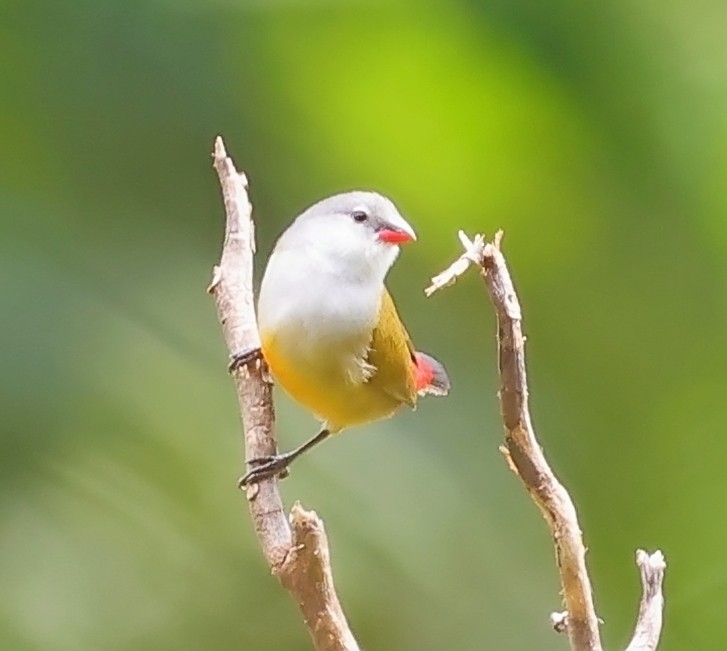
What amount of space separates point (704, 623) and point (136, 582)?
0.69 meters

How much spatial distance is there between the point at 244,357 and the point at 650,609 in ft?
1.16

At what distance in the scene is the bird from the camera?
0.98 meters

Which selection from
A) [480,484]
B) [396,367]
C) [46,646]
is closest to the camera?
[396,367]

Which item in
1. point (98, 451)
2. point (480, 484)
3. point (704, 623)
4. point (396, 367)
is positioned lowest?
point (704, 623)

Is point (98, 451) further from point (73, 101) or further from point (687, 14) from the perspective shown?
point (687, 14)

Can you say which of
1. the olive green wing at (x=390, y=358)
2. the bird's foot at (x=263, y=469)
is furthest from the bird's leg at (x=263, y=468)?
the olive green wing at (x=390, y=358)

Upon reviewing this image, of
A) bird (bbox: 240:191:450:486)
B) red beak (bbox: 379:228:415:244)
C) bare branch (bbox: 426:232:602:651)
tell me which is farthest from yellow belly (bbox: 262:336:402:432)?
bare branch (bbox: 426:232:602:651)

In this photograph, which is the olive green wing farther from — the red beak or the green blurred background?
the green blurred background

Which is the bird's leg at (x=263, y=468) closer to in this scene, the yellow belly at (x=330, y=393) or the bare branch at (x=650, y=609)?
the yellow belly at (x=330, y=393)

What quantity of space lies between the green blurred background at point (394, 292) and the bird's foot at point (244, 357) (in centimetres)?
52

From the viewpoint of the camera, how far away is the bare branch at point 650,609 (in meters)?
0.77

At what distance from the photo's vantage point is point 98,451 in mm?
1504

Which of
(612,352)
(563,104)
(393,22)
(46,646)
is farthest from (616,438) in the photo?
(46,646)

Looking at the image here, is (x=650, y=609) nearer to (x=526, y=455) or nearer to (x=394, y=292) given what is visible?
(x=526, y=455)
